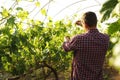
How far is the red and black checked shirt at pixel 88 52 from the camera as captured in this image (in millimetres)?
3393

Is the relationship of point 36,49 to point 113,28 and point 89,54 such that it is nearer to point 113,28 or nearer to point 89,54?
point 89,54

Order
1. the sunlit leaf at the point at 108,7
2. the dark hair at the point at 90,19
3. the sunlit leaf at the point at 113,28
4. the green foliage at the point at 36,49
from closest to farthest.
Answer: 1. the sunlit leaf at the point at 113,28
2. the sunlit leaf at the point at 108,7
3. the dark hair at the point at 90,19
4. the green foliage at the point at 36,49

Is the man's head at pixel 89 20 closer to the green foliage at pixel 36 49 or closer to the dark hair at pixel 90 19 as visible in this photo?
the dark hair at pixel 90 19

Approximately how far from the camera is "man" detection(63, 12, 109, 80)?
339 cm

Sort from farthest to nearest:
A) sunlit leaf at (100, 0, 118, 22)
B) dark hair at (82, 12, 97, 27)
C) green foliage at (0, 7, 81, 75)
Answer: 1. green foliage at (0, 7, 81, 75)
2. dark hair at (82, 12, 97, 27)
3. sunlit leaf at (100, 0, 118, 22)

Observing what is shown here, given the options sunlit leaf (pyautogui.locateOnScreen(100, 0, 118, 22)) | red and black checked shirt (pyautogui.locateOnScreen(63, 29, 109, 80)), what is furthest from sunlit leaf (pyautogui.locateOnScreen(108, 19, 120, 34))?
red and black checked shirt (pyautogui.locateOnScreen(63, 29, 109, 80))

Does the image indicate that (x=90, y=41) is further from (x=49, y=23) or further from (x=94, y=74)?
(x=49, y=23)

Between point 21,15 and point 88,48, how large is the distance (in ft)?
3.99

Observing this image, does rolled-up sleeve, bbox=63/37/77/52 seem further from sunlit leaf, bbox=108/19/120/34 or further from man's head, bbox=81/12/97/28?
sunlit leaf, bbox=108/19/120/34

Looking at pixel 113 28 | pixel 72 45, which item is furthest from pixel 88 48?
pixel 113 28

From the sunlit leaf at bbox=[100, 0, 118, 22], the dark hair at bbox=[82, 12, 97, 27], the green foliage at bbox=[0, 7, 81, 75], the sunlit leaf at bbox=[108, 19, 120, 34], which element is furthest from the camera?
the green foliage at bbox=[0, 7, 81, 75]

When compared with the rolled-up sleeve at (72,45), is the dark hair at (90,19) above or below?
above

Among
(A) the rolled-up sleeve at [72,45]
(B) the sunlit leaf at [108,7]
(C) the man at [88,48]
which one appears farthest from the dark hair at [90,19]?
(B) the sunlit leaf at [108,7]

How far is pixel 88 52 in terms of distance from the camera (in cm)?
342
